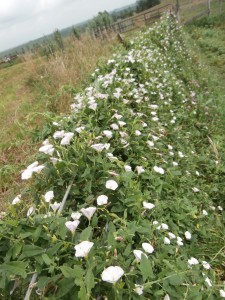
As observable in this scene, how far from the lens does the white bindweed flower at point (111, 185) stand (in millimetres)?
1628

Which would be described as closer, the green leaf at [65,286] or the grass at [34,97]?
the green leaf at [65,286]

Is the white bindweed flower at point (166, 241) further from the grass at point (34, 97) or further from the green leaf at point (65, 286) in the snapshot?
the grass at point (34, 97)

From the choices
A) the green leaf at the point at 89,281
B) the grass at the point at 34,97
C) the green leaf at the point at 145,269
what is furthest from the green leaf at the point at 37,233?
the grass at the point at 34,97

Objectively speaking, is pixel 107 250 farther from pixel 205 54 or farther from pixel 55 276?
pixel 205 54

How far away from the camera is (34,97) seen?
6.10m

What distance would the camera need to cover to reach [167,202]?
7.27 feet

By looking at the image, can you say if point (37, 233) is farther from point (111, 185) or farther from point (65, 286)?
point (111, 185)

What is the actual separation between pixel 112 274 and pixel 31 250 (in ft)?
1.09

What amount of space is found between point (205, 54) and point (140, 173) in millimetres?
8732

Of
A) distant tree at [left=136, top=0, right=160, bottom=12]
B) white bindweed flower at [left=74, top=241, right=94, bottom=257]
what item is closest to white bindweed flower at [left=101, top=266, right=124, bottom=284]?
white bindweed flower at [left=74, top=241, right=94, bottom=257]

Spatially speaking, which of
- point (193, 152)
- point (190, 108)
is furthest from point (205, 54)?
point (193, 152)

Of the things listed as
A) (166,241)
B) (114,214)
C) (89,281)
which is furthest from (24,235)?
(166,241)

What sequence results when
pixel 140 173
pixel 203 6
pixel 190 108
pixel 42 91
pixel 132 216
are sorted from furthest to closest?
pixel 203 6 < pixel 42 91 < pixel 190 108 < pixel 140 173 < pixel 132 216

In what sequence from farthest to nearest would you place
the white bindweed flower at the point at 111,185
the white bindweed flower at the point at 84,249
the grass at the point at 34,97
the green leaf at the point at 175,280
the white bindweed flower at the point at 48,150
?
the grass at the point at 34,97 < the white bindweed flower at the point at 48,150 < the white bindweed flower at the point at 111,185 < the green leaf at the point at 175,280 < the white bindweed flower at the point at 84,249
